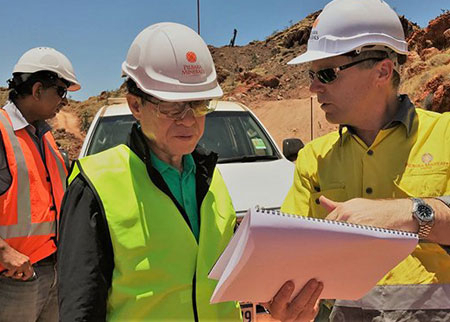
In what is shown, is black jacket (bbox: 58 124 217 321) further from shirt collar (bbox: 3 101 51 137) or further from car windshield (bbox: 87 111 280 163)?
car windshield (bbox: 87 111 280 163)

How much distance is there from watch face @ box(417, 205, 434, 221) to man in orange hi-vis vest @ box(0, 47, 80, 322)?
7.54 ft

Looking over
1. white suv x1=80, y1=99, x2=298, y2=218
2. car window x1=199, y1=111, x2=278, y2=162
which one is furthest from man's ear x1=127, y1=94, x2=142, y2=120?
car window x1=199, y1=111, x2=278, y2=162

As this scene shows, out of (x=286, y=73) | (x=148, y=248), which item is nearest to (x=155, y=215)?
(x=148, y=248)

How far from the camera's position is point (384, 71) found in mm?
1954

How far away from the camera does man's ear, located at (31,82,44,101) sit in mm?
3256

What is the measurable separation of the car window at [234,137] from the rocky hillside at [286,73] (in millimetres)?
1715

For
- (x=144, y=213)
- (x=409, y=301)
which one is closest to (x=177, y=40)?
(x=144, y=213)

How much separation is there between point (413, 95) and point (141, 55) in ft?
54.8

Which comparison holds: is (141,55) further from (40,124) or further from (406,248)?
Result: (40,124)

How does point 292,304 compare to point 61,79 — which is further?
point 61,79

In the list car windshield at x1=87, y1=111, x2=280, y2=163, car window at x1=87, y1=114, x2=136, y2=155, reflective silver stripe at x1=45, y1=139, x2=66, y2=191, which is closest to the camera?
reflective silver stripe at x1=45, y1=139, x2=66, y2=191

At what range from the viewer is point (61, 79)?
11.2 ft

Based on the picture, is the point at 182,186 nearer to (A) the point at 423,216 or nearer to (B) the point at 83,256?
(B) the point at 83,256

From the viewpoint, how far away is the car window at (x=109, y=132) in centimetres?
480
